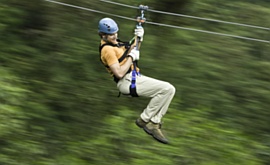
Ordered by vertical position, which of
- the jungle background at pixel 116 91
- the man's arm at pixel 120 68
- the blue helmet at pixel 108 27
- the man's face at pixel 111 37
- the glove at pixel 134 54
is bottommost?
the jungle background at pixel 116 91

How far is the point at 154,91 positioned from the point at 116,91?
2.68 m

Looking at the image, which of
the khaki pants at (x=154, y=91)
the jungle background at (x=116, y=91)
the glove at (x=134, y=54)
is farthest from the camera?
the jungle background at (x=116, y=91)

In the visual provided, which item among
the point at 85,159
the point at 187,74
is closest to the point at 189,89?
the point at 187,74

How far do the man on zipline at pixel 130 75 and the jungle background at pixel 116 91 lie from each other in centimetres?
211

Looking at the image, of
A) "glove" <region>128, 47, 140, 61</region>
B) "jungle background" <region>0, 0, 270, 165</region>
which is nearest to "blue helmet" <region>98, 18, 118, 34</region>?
"glove" <region>128, 47, 140, 61</region>

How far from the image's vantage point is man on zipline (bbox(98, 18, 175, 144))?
6.84 m

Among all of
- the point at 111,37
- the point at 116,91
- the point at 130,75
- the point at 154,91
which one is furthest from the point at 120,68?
the point at 116,91

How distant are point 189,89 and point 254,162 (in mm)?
1356

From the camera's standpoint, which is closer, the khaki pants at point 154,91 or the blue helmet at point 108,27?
the blue helmet at point 108,27

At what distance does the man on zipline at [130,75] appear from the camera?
6844mm

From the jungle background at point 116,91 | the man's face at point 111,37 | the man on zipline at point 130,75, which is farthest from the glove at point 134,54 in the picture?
the jungle background at point 116,91

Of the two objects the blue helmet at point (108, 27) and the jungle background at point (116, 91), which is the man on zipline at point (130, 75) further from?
the jungle background at point (116, 91)

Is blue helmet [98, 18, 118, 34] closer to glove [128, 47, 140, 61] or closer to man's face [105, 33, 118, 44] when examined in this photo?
man's face [105, 33, 118, 44]

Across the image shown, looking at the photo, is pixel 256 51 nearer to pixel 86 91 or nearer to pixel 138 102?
pixel 138 102
